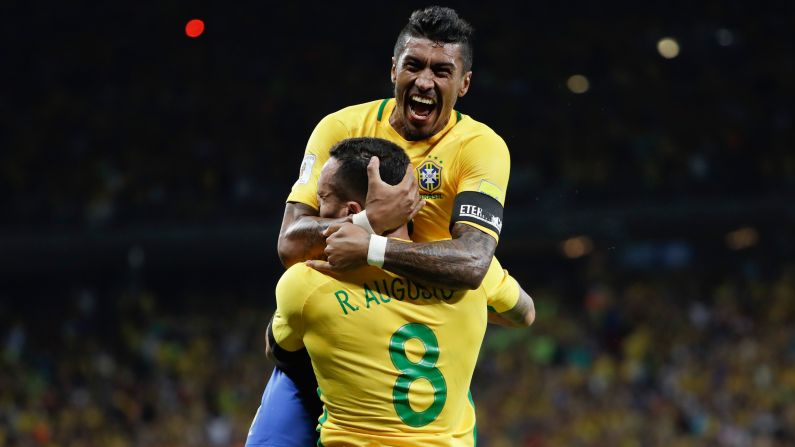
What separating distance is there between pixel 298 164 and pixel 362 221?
15.3 m

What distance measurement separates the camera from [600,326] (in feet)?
61.0

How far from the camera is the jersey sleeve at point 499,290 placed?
4.16 metres

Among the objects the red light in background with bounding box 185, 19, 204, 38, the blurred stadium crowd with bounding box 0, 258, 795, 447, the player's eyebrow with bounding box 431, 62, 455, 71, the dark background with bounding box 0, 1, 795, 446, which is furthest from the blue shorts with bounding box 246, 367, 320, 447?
the red light in background with bounding box 185, 19, 204, 38

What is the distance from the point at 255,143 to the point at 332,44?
2.66 metres

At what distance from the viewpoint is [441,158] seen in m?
4.33

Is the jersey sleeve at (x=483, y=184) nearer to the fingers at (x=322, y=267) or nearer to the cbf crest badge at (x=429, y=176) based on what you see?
the cbf crest badge at (x=429, y=176)

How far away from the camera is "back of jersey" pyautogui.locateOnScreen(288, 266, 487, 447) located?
350 centimetres

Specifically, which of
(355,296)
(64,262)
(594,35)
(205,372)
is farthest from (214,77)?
(355,296)

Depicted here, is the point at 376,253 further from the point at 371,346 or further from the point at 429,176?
the point at 429,176

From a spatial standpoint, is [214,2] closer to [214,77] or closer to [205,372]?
[214,77]

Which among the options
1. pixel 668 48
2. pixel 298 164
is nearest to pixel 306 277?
pixel 298 164

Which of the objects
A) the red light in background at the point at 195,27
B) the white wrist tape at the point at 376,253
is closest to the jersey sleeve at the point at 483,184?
the white wrist tape at the point at 376,253

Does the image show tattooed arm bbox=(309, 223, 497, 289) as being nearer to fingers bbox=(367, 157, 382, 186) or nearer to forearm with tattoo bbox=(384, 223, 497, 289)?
forearm with tattoo bbox=(384, 223, 497, 289)

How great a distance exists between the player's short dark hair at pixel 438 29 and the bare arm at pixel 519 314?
0.93 metres
